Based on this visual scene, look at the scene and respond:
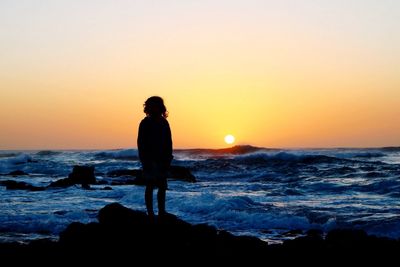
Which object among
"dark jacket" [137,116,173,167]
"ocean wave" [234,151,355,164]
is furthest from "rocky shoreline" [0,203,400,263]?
"ocean wave" [234,151,355,164]

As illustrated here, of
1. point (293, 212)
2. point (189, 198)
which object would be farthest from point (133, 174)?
point (293, 212)

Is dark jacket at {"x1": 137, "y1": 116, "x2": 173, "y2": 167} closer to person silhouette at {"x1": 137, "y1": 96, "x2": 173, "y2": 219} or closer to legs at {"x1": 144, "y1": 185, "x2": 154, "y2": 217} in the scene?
person silhouette at {"x1": 137, "y1": 96, "x2": 173, "y2": 219}

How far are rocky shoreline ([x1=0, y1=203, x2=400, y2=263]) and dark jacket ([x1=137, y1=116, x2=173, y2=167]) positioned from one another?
0.90 metres

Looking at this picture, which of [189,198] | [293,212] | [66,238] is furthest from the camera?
[189,198]

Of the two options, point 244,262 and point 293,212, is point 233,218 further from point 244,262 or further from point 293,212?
point 244,262

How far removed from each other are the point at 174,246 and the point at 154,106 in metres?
2.14

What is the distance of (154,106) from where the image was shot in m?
8.16

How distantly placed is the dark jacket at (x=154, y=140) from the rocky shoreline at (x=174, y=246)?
90 cm

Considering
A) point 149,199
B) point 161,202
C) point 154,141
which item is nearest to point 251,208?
point 161,202

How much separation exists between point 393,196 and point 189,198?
6.41m

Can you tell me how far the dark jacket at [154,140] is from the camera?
8.11m

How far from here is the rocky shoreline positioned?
709cm

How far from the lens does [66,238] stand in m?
7.77

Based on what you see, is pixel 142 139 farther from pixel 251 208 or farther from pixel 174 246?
pixel 251 208
